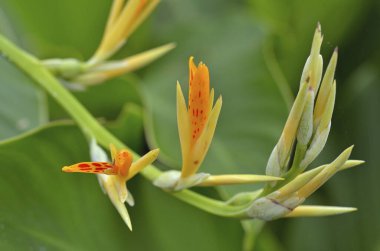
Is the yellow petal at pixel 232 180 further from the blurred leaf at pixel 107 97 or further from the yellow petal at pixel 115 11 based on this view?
the blurred leaf at pixel 107 97

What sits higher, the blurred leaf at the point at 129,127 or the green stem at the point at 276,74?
the green stem at the point at 276,74

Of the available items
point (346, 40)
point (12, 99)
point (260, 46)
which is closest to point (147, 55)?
point (12, 99)

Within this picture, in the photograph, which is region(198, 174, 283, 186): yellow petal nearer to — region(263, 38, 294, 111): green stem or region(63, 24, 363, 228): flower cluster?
region(63, 24, 363, 228): flower cluster

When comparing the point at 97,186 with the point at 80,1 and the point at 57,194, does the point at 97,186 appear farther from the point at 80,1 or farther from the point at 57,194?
the point at 80,1

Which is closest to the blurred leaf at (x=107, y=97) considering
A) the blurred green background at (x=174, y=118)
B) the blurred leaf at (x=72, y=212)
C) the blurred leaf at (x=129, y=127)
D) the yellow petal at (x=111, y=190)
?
the blurred green background at (x=174, y=118)

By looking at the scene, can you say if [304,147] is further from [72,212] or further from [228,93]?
A: [228,93]

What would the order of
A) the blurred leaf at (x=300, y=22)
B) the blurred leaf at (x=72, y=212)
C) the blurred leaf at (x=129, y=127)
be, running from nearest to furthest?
the blurred leaf at (x=72, y=212) → the blurred leaf at (x=129, y=127) → the blurred leaf at (x=300, y=22)

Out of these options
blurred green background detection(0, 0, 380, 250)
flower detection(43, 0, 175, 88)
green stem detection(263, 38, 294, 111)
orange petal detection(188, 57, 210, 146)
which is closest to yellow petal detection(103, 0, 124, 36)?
flower detection(43, 0, 175, 88)
